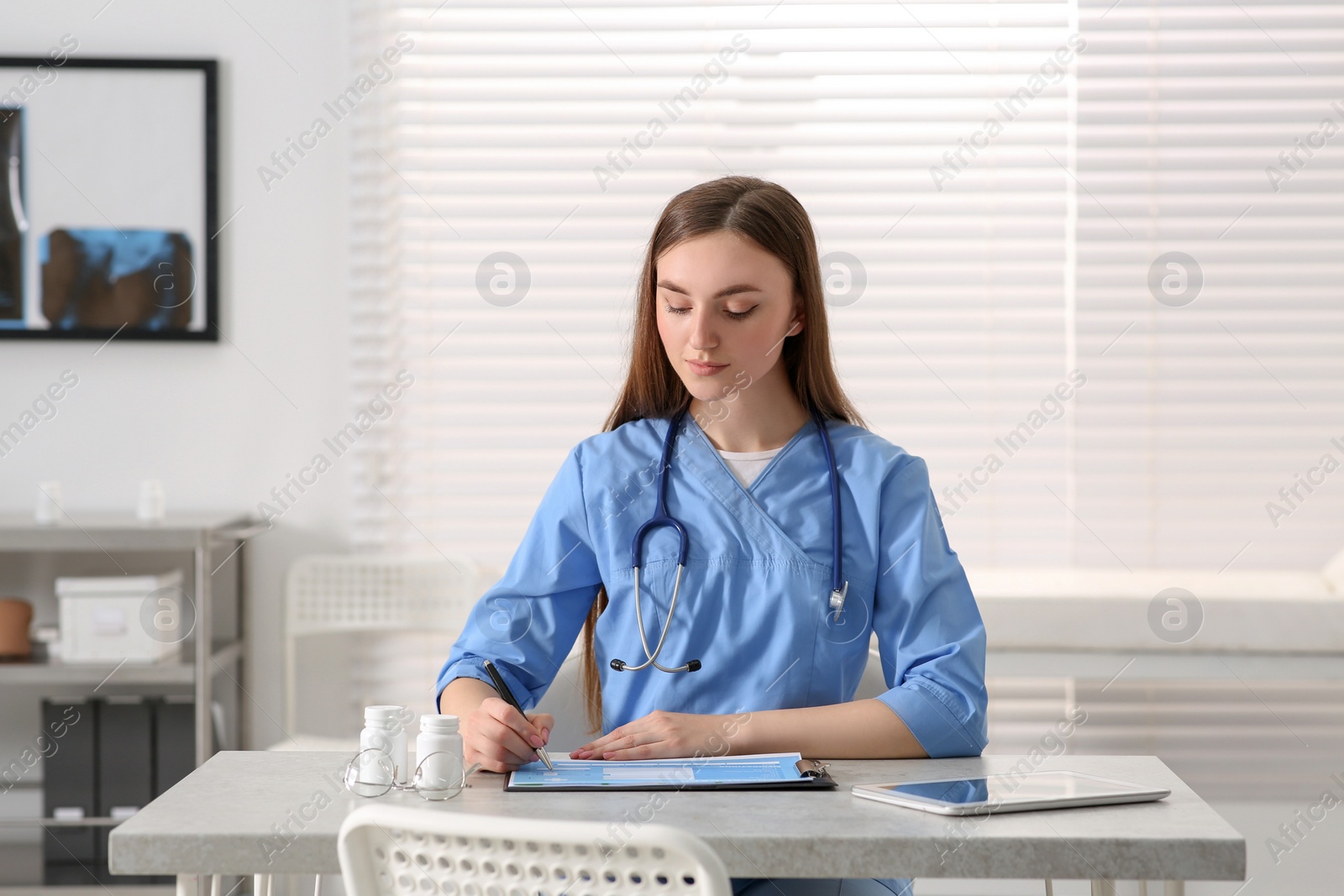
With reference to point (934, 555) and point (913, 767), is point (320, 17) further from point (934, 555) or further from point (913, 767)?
point (913, 767)

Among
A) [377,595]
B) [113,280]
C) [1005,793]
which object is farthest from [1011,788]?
[113,280]

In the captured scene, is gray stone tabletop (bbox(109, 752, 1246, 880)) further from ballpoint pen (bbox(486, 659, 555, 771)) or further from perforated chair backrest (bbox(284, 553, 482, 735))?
perforated chair backrest (bbox(284, 553, 482, 735))

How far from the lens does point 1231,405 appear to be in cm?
289

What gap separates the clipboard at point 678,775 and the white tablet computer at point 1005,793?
0.07 m

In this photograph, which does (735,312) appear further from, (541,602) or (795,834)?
(795,834)

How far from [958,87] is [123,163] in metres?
2.10

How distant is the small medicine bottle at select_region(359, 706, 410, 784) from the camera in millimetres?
1107

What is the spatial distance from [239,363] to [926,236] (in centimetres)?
177

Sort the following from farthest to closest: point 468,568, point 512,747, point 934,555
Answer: point 468,568 → point 934,555 → point 512,747

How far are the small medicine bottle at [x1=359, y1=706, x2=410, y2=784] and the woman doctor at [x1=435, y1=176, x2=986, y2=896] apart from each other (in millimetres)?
189

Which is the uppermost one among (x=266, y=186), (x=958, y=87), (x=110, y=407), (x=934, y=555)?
(x=958, y=87)

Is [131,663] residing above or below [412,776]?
below

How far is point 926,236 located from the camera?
2932 mm

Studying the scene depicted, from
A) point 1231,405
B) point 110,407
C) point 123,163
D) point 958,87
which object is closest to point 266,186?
point 123,163
